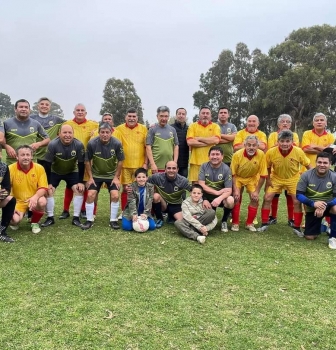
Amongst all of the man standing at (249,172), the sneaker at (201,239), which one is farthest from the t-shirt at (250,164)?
the sneaker at (201,239)

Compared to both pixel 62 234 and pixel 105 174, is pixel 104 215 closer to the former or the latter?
pixel 105 174

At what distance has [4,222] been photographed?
16.5ft

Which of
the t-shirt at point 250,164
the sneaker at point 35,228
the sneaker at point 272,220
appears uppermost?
the t-shirt at point 250,164

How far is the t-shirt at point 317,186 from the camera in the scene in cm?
540

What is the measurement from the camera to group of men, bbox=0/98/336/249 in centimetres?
540

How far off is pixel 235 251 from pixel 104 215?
3.02m

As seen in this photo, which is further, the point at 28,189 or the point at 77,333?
the point at 28,189

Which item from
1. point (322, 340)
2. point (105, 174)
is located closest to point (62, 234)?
point (105, 174)

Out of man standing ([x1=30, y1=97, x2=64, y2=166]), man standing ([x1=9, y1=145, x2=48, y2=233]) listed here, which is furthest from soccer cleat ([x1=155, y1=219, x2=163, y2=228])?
man standing ([x1=30, y1=97, x2=64, y2=166])

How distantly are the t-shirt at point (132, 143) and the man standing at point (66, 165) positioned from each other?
0.78m

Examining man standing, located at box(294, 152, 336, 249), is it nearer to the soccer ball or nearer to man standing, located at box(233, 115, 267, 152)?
man standing, located at box(233, 115, 267, 152)

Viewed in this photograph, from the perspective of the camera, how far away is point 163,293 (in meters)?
3.44

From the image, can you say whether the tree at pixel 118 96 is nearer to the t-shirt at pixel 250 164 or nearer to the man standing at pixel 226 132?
the man standing at pixel 226 132

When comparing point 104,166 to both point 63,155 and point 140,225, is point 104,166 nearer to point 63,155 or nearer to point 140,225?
point 63,155
